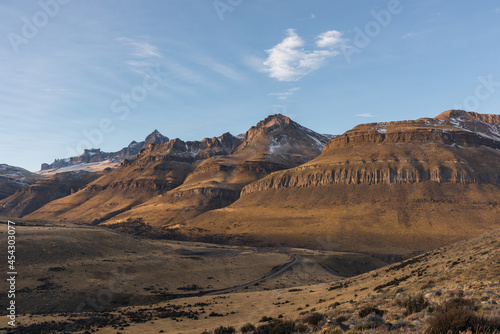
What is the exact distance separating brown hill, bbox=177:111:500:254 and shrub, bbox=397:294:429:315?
112 metres

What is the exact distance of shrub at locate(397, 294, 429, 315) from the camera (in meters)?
17.1

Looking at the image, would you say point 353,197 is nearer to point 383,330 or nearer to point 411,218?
point 411,218

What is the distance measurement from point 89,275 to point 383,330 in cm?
5719

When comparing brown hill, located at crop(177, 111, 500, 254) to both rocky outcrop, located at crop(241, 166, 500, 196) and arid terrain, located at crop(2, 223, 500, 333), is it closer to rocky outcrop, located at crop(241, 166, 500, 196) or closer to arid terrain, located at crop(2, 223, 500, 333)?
rocky outcrop, located at crop(241, 166, 500, 196)

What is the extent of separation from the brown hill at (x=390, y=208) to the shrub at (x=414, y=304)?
112 meters

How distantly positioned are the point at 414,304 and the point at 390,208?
157 metres

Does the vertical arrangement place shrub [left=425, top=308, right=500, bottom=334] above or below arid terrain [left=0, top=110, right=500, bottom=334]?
above

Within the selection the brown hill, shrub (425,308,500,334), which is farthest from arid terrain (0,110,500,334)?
the brown hill

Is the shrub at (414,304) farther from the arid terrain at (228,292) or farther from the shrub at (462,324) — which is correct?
the shrub at (462,324)

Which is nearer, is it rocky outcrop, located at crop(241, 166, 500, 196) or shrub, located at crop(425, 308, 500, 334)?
shrub, located at crop(425, 308, 500, 334)

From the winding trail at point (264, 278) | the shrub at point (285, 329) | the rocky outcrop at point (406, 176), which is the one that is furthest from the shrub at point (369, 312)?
the rocky outcrop at point (406, 176)

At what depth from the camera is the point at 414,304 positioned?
17531 mm

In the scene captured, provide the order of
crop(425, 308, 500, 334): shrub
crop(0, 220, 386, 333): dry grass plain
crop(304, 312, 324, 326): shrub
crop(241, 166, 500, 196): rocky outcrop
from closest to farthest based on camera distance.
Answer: crop(425, 308, 500, 334): shrub
crop(304, 312, 324, 326): shrub
crop(0, 220, 386, 333): dry grass plain
crop(241, 166, 500, 196): rocky outcrop

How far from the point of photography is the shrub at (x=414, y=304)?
17.1 metres
